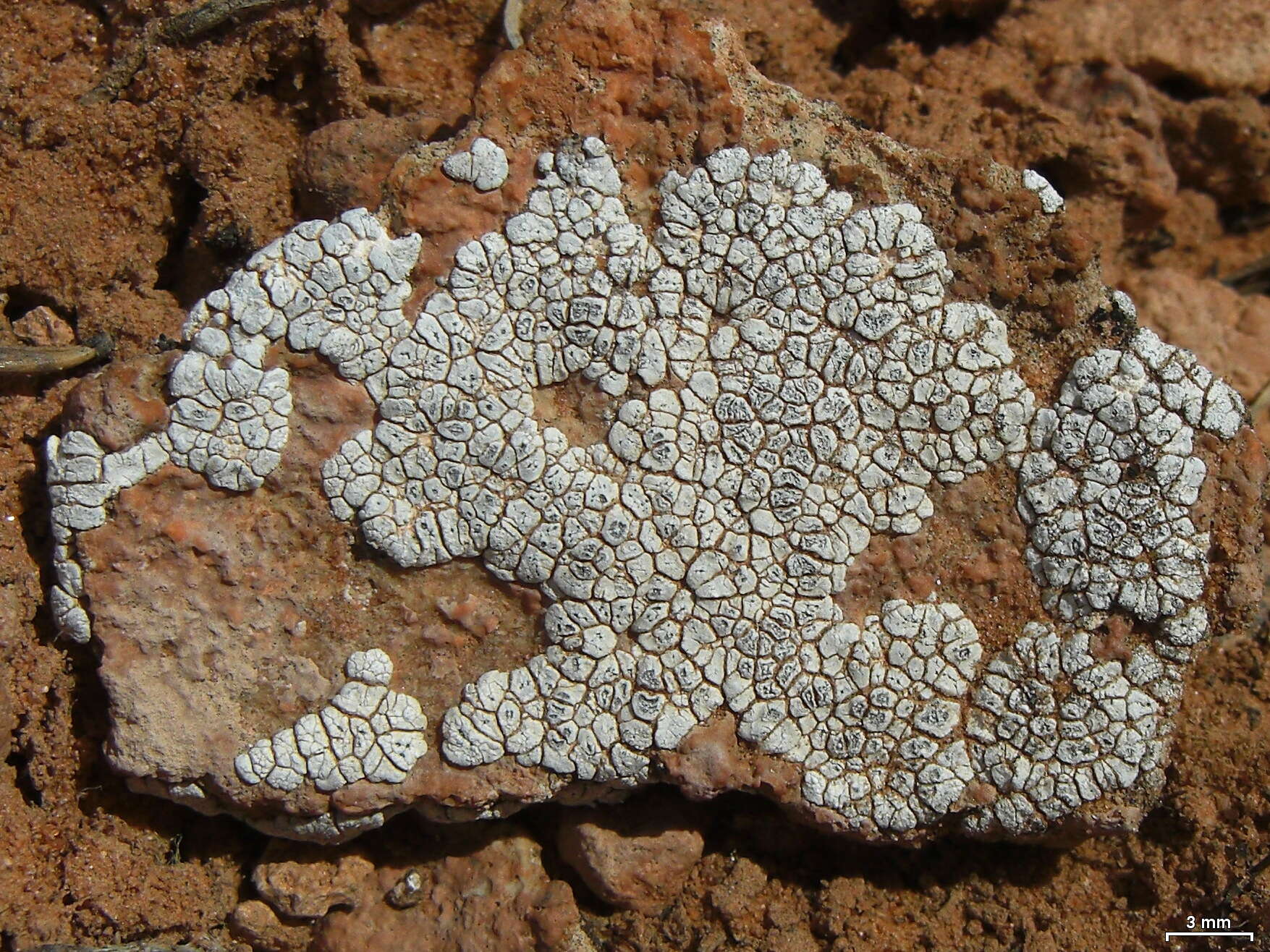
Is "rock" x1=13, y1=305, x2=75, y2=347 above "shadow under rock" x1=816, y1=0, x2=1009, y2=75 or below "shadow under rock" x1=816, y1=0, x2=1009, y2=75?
below

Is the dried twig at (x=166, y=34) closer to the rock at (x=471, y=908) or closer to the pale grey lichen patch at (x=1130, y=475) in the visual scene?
the rock at (x=471, y=908)

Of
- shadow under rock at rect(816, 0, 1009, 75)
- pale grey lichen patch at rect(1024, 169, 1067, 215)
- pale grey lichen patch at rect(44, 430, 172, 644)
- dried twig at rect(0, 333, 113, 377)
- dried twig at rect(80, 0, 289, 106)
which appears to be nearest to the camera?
pale grey lichen patch at rect(44, 430, 172, 644)

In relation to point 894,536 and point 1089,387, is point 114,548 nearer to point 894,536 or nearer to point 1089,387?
point 894,536

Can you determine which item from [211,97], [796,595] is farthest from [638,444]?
[211,97]

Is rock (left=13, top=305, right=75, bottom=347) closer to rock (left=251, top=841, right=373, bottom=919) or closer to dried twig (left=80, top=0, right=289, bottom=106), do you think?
dried twig (left=80, top=0, right=289, bottom=106)

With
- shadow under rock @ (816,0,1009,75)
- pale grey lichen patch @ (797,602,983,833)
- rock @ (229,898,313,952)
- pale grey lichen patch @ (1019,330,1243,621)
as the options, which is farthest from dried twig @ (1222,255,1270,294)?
rock @ (229,898,313,952)

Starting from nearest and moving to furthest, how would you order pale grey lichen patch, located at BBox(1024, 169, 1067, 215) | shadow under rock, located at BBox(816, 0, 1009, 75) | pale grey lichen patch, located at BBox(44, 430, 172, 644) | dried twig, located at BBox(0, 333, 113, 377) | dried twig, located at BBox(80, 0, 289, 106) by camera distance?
pale grey lichen patch, located at BBox(44, 430, 172, 644)
pale grey lichen patch, located at BBox(1024, 169, 1067, 215)
dried twig, located at BBox(0, 333, 113, 377)
dried twig, located at BBox(80, 0, 289, 106)
shadow under rock, located at BBox(816, 0, 1009, 75)

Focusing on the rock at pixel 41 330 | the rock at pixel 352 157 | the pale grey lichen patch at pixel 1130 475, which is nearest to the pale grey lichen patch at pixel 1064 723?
the pale grey lichen patch at pixel 1130 475
